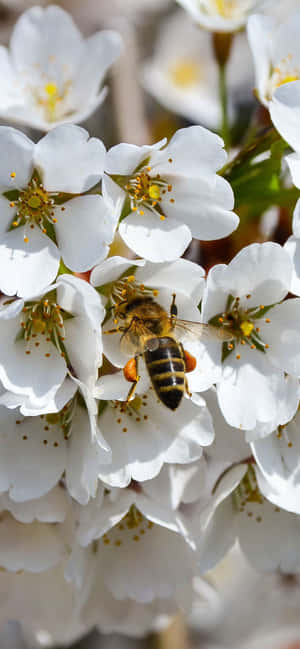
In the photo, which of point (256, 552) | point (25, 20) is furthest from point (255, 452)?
point (25, 20)

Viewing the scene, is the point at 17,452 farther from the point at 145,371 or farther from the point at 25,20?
the point at 25,20

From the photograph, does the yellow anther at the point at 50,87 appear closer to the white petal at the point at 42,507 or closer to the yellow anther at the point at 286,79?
the yellow anther at the point at 286,79

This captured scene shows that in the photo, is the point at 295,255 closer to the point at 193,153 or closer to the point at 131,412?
the point at 193,153

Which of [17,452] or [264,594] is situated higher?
[17,452]

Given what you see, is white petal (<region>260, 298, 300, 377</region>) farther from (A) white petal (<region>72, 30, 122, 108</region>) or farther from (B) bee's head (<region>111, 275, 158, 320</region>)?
(A) white petal (<region>72, 30, 122, 108</region>)

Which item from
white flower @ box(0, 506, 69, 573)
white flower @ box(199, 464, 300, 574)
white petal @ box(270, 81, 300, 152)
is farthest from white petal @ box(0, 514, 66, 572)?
white petal @ box(270, 81, 300, 152)

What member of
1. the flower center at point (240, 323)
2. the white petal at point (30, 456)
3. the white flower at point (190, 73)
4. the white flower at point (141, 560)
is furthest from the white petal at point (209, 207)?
the white flower at point (190, 73)

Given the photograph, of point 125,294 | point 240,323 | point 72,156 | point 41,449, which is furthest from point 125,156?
point 41,449
